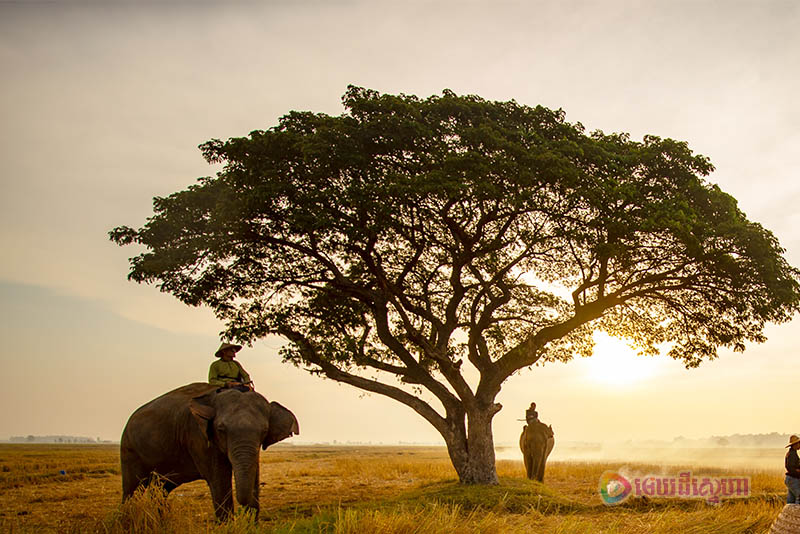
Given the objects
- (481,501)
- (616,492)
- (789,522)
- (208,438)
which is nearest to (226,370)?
(208,438)

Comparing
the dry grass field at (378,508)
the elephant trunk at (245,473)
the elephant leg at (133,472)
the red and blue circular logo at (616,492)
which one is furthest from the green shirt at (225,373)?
the red and blue circular logo at (616,492)

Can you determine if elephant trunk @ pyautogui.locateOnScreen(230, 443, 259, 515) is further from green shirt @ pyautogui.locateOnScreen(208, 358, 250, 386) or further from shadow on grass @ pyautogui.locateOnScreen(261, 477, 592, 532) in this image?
shadow on grass @ pyautogui.locateOnScreen(261, 477, 592, 532)

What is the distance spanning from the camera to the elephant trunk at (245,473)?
33.8ft

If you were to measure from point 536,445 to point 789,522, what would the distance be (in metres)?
14.9

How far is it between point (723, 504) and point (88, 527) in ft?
46.3

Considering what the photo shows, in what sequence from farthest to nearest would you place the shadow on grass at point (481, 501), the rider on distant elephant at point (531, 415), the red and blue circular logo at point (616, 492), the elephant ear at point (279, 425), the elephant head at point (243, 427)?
the rider on distant elephant at point (531, 415)
the red and blue circular logo at point (616, 492)
the shadow on grass at point (481, 501)
the elephant ear at point (279, 425)
the elephant head at point (243, 427)

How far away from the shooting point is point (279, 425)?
38.7 ft

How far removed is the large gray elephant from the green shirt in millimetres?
187

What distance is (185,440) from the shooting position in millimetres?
12242

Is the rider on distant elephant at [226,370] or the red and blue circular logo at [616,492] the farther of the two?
the red and blue circular logo at [616,492]

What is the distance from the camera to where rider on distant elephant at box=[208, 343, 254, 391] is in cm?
1266

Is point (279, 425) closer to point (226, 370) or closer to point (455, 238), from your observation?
point (226, 370)

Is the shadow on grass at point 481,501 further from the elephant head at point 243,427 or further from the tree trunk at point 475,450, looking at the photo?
the elephant head at point 243,427

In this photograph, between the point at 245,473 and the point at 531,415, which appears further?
the point at 531,415
